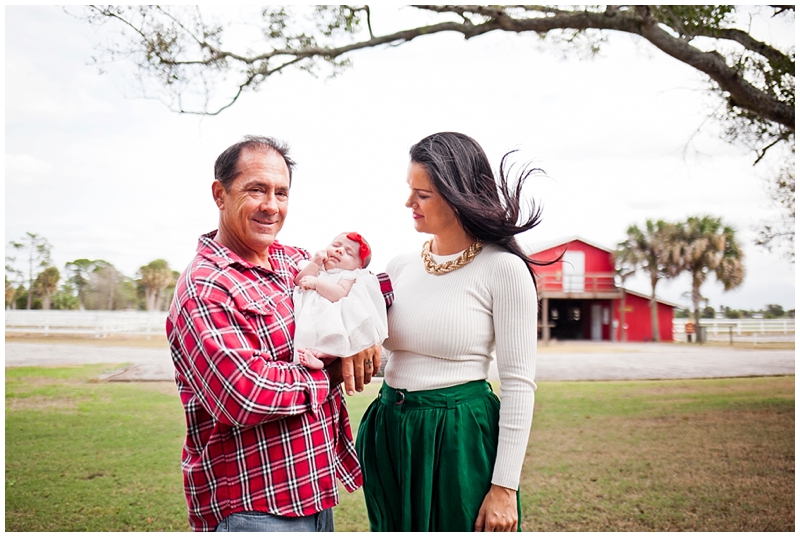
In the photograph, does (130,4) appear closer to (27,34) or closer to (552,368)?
(27,34)

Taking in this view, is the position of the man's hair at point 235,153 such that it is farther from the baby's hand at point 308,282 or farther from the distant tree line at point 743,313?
the distant tree line at point 743,313

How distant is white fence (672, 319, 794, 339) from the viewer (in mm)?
7165

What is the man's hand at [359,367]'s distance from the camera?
1498 millimetres

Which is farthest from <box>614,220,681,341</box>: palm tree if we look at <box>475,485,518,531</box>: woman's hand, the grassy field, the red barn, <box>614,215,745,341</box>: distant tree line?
<box>475,485,518,531</box>: woman's hand

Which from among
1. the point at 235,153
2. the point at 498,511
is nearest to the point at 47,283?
the point at 235,153

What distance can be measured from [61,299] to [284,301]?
5.42 m

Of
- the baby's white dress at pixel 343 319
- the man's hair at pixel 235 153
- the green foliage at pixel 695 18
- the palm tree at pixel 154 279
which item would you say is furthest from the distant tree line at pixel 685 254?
the man's hair at pixel 235 153

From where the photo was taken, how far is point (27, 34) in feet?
17.4

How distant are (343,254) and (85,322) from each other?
5684mm

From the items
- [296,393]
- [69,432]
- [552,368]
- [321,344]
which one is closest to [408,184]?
[321,344]

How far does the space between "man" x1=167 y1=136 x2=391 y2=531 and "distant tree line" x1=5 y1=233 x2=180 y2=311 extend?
4.78 metres

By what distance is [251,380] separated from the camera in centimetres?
131

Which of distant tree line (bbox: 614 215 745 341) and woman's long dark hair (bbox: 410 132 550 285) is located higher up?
distant tree line (bbox: 614 215 745 341)

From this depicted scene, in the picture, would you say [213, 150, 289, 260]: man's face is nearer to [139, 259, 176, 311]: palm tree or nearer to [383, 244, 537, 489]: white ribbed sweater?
[383, 244, 537, 489]: white ribbed sweater
